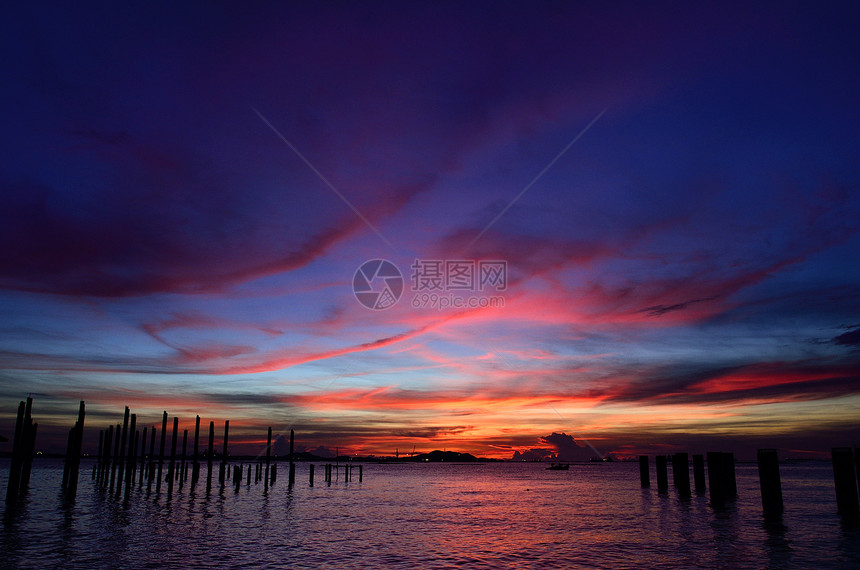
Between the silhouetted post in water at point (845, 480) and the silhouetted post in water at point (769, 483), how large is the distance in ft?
9.49

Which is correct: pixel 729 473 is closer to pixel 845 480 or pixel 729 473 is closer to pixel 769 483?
pixel 769 483

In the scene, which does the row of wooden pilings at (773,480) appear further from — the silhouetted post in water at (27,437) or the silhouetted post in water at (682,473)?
the silhouetted post in water at (27,437)

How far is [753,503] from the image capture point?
1688 inches

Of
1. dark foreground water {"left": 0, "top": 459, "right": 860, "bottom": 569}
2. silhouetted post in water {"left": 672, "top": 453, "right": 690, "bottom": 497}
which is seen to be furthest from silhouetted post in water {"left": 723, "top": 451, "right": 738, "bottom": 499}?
silhouetted post in water {"left": 672, "top": 453, "right": 690, "bottom": 497}

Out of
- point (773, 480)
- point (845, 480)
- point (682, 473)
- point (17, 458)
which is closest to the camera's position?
point (845, 480)

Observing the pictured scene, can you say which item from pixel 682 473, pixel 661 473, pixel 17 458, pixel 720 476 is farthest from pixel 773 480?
pixel 17 458

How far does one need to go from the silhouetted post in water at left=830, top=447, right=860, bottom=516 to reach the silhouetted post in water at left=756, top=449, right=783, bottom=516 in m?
2.89

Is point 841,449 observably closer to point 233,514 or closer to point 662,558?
point 662,558

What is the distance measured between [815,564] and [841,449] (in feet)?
41.7

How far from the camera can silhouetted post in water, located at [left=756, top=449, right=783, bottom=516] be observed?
32725mm

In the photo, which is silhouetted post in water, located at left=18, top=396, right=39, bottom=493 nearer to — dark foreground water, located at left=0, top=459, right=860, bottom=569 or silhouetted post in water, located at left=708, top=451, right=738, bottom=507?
dark foreground water, located at left=0, top=459, right=860, bottom=569

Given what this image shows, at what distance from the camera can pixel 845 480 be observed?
31.5 m

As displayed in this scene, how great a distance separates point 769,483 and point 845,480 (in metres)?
3.77

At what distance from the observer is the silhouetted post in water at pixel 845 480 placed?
3056cm
